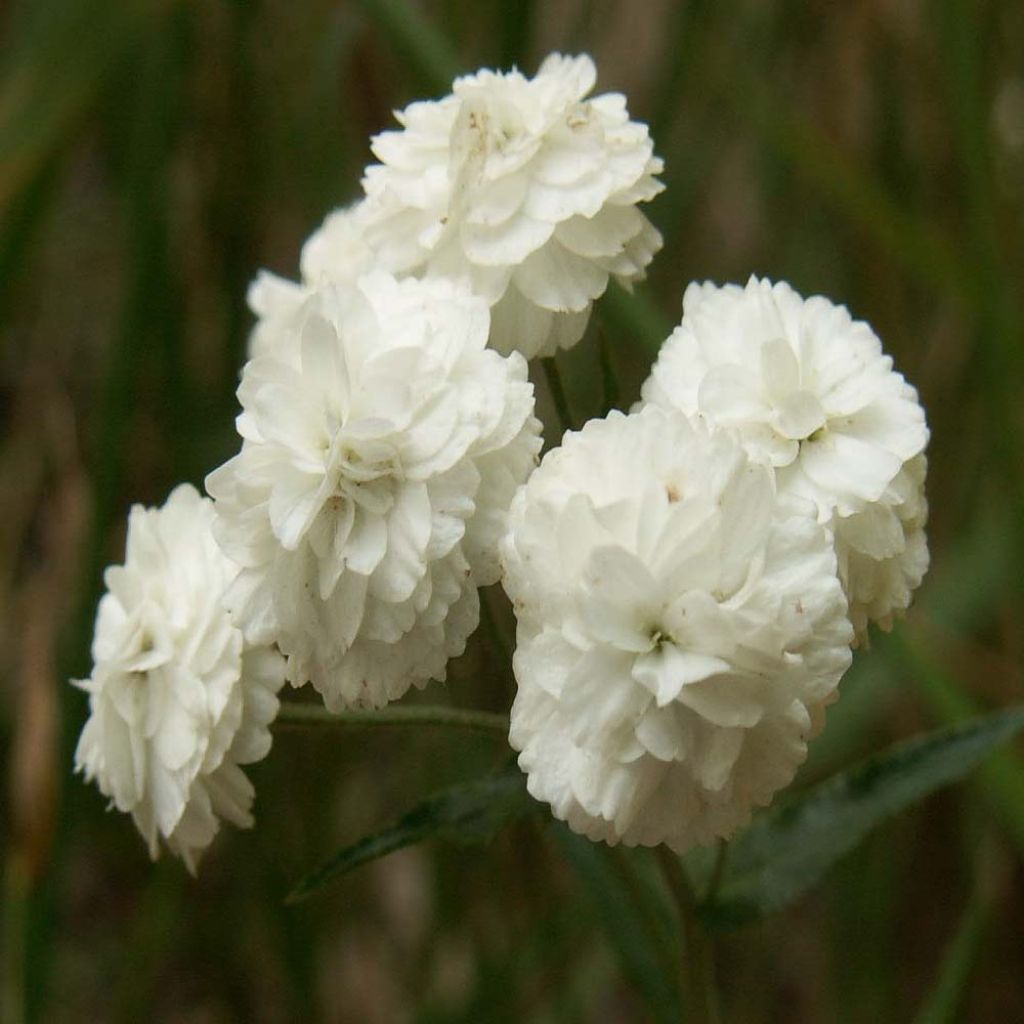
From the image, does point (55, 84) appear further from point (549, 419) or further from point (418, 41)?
point (549, 419)

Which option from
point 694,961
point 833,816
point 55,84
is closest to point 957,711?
point 833,816

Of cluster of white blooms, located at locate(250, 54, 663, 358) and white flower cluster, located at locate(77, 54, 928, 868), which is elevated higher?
cluster of white blooms, located at locate(250, 54, 663, 358)

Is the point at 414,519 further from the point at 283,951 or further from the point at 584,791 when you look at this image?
the point at 283,951

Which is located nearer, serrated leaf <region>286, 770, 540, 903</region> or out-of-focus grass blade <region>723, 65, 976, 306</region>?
serrated leaf <region>286, 770, 540, 903</region>

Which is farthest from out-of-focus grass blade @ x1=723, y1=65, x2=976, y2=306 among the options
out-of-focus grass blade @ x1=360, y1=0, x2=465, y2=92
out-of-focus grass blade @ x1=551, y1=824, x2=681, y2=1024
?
out-of-focus grass blade @ x1=551, y1=824, x2=681, y2=1024

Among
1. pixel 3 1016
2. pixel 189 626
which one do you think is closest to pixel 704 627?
pixel 189 626

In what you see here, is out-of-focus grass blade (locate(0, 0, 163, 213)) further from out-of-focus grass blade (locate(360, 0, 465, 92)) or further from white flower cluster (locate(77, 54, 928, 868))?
white flower cluster (locate(77, 54, 928, 868))
